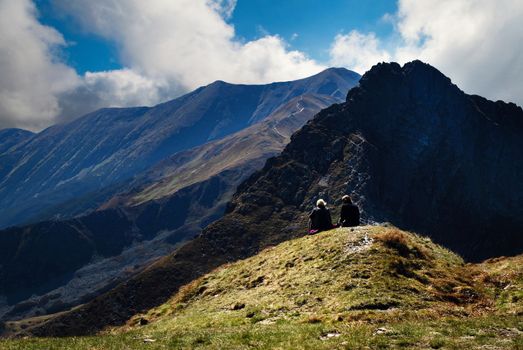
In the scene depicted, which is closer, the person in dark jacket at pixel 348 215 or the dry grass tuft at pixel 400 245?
the dry grass tuft at pixel 400 245

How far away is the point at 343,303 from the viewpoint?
25016 millimetres

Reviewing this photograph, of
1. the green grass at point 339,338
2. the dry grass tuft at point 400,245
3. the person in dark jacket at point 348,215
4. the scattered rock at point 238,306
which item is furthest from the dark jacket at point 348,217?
the green grass at point 339,338

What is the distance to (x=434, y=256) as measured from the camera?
110 ft

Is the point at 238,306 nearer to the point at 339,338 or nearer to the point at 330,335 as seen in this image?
the point at 330,335

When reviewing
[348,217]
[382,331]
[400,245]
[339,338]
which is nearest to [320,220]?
[348,217]

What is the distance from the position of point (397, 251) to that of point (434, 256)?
4.25 meters

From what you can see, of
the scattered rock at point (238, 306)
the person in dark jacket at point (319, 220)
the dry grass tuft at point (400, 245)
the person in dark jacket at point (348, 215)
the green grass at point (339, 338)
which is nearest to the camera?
the green grass at point (339, 338)

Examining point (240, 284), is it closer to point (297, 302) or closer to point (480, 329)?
point (297, 302)

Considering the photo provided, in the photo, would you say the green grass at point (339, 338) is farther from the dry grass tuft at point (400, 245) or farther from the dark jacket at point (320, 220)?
the dark jacket at point (320, 220)

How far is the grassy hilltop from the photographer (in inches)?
746

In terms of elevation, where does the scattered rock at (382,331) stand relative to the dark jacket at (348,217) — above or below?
below

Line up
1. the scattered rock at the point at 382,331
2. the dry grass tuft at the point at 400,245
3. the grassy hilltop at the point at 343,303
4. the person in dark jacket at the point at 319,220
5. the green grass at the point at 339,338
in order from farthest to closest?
1. the person in dark jacket at the point at 319,220
2. the dry grass tuft at the point at 400,245
3. the scattered rock at the point at 382,331
4. the grassy hilltop at the point at 343,303
5. the green grass at the point at 339,338

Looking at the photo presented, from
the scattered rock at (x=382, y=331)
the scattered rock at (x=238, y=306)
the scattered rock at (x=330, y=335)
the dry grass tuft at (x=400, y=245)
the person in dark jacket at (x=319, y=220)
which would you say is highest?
the person in dark jacket at (x=319, y=220)

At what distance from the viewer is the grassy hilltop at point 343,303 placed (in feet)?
62.2
